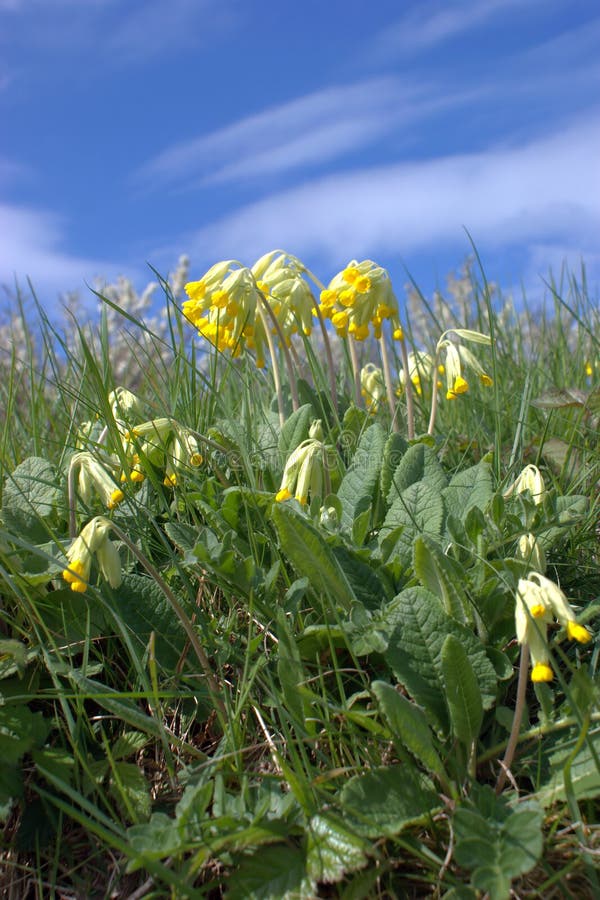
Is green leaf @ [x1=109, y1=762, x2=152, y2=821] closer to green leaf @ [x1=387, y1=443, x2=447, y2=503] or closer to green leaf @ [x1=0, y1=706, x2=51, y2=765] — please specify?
green leaf @ [x1=0, y1=706, x2=51, y2=765]

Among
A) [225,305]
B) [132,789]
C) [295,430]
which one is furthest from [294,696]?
[225,305]

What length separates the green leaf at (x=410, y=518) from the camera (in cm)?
209

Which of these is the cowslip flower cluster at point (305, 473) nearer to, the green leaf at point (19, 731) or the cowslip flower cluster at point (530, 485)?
the cowslip flower cluster at point (530, 485)

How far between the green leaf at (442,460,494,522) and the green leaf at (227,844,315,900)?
1.05 metres

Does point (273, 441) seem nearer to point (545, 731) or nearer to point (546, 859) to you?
point (545, 731)

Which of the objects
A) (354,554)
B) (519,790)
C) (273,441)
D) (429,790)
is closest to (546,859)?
(519,790)

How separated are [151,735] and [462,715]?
0.73 meters

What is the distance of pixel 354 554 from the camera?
2.03 metres

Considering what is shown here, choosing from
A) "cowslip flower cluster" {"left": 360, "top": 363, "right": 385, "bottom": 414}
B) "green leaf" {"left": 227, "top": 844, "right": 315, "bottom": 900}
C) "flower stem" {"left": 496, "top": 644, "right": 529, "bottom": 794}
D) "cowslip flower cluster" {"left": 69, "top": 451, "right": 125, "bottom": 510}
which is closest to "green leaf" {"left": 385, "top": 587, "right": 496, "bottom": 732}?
"flower stem" {"left": 496, "top": 644, "right": 529, "bottom": 794}

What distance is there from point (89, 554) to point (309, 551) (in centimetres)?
52

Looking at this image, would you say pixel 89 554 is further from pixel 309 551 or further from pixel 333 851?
pixel 333 851

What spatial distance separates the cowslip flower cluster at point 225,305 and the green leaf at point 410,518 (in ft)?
2.77

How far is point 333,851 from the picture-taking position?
4.86ft

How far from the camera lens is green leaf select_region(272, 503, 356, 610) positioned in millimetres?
1902
